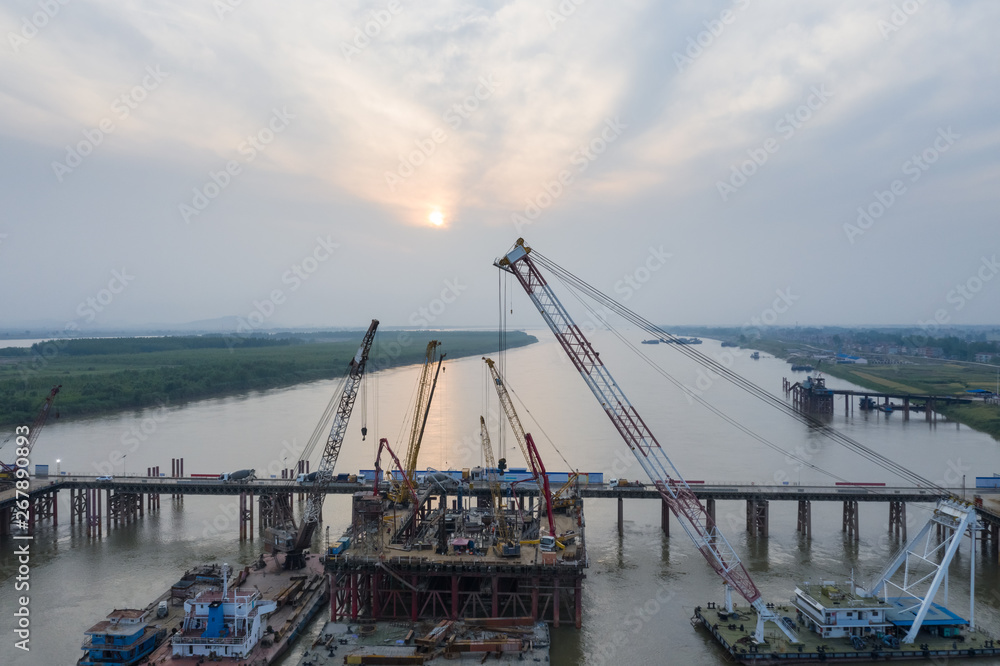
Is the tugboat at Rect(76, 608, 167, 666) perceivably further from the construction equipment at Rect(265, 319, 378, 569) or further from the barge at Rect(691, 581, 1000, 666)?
the barge at Rect(691, 581, 1000, 666)

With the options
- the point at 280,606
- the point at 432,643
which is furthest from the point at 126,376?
the point at 432,643

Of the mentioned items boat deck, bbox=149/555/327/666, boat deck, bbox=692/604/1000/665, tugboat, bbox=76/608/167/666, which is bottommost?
boat deck, bbox=692/604/1000/665

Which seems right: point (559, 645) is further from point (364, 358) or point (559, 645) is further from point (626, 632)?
point (364, 358)

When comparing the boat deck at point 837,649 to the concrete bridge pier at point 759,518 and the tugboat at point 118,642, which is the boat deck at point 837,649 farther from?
the tugboat at point 118,642

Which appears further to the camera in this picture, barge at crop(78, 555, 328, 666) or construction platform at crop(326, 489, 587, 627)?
construction platform at crop(326, 489, 587, 627)

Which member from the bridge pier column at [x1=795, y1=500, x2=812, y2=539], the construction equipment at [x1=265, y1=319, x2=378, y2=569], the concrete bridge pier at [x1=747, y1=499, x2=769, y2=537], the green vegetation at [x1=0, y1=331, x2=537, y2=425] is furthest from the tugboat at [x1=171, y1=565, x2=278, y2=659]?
the green vegetation at [x1=0, y1=331, x2=537, y2=425]

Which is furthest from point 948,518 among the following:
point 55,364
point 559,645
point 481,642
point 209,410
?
point 55,364
